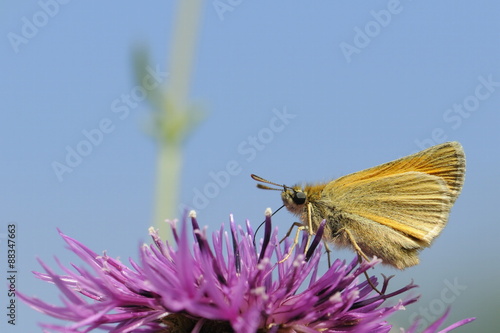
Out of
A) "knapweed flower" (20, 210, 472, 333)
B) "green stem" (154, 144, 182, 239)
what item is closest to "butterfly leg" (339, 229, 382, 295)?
"knapweed flower" (20, 210, 472, 333)

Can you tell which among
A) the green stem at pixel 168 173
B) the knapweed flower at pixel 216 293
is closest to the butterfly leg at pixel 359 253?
the knapweed flower at pixel 216 293

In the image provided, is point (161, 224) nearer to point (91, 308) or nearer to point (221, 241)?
point (221, 241)

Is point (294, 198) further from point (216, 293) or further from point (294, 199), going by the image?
point (216, 293)

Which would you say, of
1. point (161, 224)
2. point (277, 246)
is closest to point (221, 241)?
point (277, 246)

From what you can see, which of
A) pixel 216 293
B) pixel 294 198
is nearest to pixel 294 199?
pixel 294 198

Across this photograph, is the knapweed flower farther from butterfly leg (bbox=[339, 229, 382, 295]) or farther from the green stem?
the green stem

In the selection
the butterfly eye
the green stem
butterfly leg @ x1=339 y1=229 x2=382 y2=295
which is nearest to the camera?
butterfly leg @ x1=339 y1=229 x2=382 y2=295

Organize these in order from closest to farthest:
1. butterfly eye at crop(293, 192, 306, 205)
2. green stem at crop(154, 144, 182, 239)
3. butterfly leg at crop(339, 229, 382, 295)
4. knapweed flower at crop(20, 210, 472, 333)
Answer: knapweed flower at crop(20, 210, 472, 333) < butterfly leg at crop(339, 229, 382, 295) < butterfly eye at crop(293, 192, 306, 205) < green stem at crop(154, 144, 182, 239)

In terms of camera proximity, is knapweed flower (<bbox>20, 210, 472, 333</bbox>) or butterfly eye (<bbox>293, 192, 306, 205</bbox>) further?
butterfly eye (<bbox>293, 192, 306, 205</bbox>)
